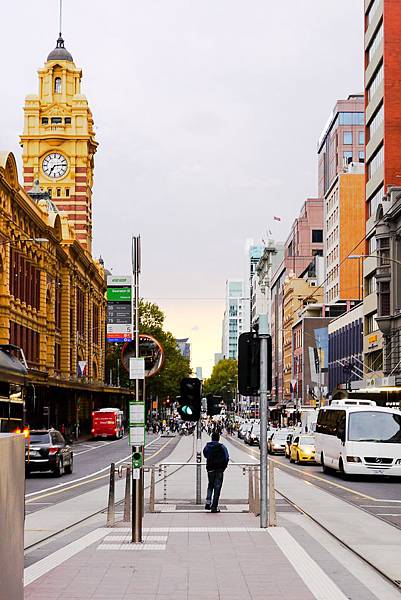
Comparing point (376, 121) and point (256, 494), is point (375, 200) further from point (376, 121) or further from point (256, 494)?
point (256, 494)

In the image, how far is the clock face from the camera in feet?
402

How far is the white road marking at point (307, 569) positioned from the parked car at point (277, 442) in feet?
138

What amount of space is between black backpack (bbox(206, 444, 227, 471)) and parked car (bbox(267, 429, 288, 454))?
1460 inches

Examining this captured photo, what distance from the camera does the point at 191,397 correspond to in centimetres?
2241

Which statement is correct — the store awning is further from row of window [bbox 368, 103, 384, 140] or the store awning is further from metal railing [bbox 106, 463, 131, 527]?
row of window [bbox 368, 103, 384, 140]

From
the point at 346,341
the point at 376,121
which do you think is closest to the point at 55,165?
the point at 346,341

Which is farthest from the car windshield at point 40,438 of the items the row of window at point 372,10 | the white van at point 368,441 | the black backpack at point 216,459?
the row of window at point 372,10

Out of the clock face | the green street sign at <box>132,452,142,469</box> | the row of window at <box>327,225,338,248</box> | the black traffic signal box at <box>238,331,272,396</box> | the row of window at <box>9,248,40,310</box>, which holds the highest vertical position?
the clock face

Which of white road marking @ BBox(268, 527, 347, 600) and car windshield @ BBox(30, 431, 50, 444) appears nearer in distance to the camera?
white road marking @ BBox(268, 527, 347, 600)

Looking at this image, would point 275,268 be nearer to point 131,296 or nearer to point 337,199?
point 337,199

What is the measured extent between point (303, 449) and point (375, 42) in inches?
1684

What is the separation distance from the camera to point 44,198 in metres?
108

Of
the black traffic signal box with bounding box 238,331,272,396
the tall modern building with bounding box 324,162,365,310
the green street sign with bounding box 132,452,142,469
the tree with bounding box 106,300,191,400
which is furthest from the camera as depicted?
the tree with bounding box 106,300,191,400

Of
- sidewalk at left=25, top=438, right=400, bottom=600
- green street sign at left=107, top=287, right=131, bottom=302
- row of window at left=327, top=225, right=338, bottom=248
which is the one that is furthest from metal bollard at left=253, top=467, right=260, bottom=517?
row of window at left=327, top=225, right=338, bottom=248
